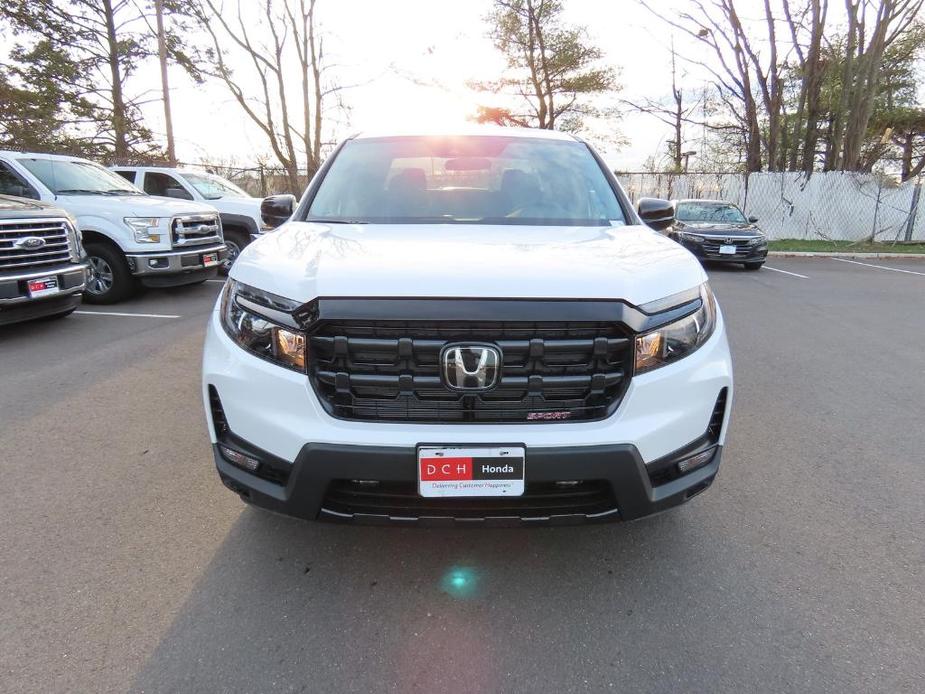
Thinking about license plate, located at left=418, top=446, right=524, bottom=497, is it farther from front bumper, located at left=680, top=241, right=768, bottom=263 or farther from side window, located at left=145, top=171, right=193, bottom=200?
front bumper, located at left=680, top=241, right=768, bottom=263

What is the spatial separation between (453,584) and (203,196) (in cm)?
996

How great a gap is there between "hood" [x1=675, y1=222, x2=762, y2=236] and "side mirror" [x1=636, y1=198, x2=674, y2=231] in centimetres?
977

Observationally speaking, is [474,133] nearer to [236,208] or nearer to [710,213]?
[236,208]

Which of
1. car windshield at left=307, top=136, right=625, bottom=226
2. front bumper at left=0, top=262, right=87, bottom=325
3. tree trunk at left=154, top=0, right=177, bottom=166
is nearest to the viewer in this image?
car windshield at left=307, top=136, right=625, bottom=226

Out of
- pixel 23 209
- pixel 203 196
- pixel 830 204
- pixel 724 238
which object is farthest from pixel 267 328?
pixel 830 204

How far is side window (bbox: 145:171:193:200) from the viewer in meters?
10.1

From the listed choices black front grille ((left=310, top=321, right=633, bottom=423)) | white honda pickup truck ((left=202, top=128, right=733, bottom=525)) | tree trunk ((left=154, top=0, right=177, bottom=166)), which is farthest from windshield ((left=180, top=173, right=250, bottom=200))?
black front grille ((left=310, top=321, right=633, bottom=423))

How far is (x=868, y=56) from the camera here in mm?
19219

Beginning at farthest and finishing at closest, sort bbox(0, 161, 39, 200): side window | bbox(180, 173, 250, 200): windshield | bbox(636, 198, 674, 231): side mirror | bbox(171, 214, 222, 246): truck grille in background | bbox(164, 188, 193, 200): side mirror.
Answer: bbox(180, 173, 250, 200): windshield
bbox(164, 188, 193, 200): side mirror
bbox(171, 214, 222, 246): truck grille in background
bbox(0, 161, 39, 200): side window
bbox(636, 198, 674, 231): side mirror

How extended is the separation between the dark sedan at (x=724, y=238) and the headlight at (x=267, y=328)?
11.3m

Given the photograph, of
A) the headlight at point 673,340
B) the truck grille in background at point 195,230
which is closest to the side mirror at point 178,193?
the truck grille in background at point 195,230

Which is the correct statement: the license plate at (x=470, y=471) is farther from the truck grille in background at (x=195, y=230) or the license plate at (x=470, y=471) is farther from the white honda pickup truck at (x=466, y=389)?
the truck grille in background at (x=195, y=230)

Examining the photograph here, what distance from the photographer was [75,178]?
787 cm

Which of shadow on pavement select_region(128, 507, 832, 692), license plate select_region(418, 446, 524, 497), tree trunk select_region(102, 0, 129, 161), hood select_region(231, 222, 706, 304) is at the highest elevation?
tree trunk select_region(102, 0, 129, 161)
